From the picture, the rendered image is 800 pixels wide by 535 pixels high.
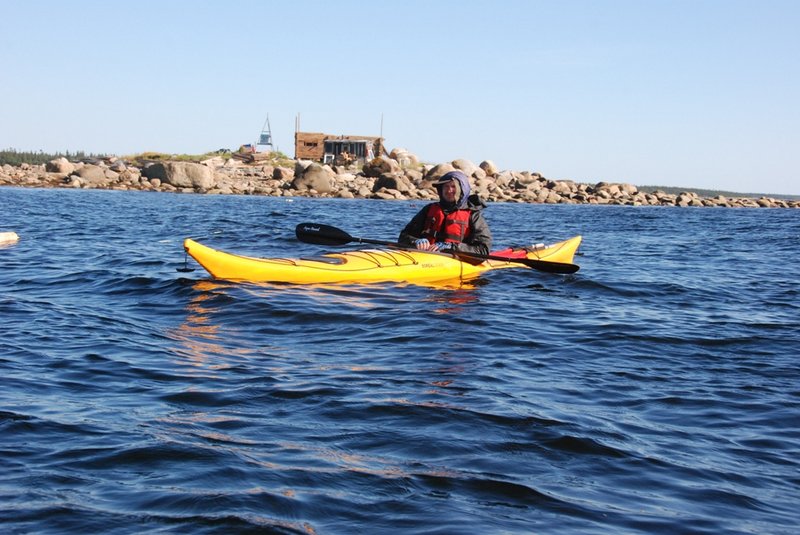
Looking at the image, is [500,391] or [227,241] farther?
[227,241]

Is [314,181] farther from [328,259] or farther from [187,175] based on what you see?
[328,259]

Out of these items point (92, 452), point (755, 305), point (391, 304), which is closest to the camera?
point (92, 452)

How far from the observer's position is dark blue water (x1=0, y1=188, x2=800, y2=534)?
309 centimetres

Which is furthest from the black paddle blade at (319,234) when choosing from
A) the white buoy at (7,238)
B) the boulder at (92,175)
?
the boulder at (92,175)

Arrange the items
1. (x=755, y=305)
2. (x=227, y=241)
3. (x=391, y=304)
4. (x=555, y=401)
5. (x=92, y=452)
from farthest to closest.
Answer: (x=227, y=241), (x=755, y=305), (x=391, y=304), (x=555, y=401), (x=92, y=452)

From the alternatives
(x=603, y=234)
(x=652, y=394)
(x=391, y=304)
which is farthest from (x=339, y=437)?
(x=603, y=234)

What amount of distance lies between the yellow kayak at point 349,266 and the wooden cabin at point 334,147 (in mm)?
42195

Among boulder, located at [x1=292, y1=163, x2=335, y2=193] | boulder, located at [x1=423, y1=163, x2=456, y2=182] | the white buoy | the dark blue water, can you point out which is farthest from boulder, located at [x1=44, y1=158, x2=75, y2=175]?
the dark blue water

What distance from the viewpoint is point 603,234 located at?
20.2m

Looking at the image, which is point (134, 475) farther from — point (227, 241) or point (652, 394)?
point (227, 241)

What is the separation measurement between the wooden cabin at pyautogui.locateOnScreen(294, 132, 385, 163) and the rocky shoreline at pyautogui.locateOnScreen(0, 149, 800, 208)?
440 centimetres

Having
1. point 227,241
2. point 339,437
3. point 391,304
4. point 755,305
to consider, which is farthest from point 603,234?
point 339,437

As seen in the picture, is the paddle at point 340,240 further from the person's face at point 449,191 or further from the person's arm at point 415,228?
the person's face at point 449,191

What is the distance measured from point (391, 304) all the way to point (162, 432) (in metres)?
4.13
